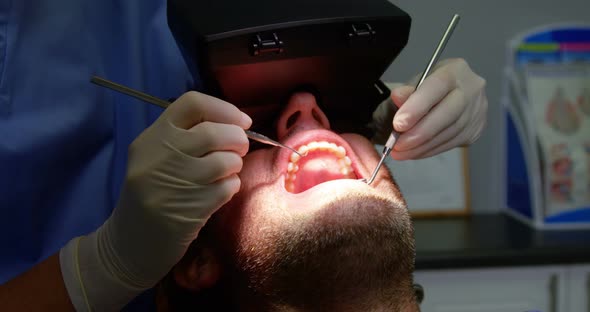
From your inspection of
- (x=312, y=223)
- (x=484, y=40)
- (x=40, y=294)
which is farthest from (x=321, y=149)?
(x=484, y=40)

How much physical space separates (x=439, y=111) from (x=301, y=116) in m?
0.27

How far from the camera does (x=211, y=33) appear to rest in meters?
0.81

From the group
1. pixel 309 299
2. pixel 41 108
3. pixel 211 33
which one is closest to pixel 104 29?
pixel 41 108

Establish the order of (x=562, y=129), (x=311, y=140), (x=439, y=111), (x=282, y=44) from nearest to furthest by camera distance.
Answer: (x=282, y=44) < (x=311, y=140) < (x=439, y=111) < (x=562, y=129)

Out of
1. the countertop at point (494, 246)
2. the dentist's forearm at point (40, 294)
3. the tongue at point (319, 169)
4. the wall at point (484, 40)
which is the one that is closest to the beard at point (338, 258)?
the tongue at point (319, 169)

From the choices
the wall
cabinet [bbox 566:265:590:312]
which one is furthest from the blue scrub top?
cabinet [bbox 566:265:590:312]

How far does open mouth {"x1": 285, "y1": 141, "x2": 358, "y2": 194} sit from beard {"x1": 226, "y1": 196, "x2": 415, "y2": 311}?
0.11 meters

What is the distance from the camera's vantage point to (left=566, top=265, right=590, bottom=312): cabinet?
1.89 m

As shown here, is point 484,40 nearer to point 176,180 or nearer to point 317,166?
point 317,166

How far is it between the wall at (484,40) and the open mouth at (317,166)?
4.21 ft

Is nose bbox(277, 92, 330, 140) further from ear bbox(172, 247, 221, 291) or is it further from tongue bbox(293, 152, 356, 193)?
ear bbox(172, 247, 221, 291)

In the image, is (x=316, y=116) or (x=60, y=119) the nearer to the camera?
(x=316, y=116)

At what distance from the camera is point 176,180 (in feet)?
2.98

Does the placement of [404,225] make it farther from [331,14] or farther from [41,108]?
[41,108]
